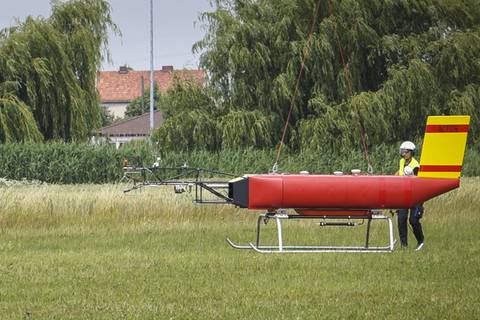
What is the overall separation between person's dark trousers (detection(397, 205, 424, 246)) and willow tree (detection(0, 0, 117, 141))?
84.0ft

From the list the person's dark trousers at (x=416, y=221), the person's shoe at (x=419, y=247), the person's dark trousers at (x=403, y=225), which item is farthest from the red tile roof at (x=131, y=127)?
the person's shoe at (x=419, y=247)

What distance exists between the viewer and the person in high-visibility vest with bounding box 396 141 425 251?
16281 millimetres

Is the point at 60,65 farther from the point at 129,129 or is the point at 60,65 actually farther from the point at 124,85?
the point at 124,85

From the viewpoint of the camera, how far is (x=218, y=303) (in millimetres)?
10180

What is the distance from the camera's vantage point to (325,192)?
1493cm

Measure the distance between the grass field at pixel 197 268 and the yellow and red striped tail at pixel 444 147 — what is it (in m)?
1.33

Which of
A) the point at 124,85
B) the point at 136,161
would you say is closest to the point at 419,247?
the point at 136,161

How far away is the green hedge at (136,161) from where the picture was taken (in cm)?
3803

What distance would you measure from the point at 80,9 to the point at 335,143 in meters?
13.0

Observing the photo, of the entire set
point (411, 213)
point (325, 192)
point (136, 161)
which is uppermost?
point (325, 192)

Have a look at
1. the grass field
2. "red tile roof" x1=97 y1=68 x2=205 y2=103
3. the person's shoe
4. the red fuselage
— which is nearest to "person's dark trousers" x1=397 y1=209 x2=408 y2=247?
the person's shoe

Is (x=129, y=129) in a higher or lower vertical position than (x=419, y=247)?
higher

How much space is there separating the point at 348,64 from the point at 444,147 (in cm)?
2451

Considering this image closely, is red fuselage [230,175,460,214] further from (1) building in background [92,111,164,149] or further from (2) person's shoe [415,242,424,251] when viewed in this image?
(1) building in background [92,111,164,149]
